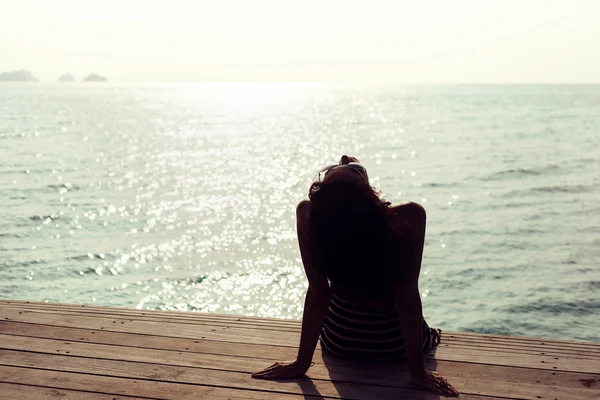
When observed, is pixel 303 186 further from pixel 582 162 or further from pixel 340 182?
pixel 340 182

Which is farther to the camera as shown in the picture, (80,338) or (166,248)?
(166,248)

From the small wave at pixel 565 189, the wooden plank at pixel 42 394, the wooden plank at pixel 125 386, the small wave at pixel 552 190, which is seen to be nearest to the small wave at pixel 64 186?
the small wave at pixel 552 190

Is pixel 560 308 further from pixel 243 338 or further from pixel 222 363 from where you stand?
pixel 222 363

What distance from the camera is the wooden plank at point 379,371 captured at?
3906 mm

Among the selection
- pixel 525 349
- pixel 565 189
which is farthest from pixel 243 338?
pixel 565 189

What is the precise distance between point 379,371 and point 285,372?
24.5 inches

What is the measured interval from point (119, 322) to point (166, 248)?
40.4ft

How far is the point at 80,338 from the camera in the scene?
4.86m

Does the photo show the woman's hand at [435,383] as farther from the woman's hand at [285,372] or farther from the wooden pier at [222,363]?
the woman's hand at [285,372]

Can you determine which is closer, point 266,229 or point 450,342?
point 450,342

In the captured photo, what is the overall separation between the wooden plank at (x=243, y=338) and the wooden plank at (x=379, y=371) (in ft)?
0.42

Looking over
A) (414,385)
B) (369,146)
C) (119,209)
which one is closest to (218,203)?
(119,209)

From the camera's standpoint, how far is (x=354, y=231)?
11.7 ft

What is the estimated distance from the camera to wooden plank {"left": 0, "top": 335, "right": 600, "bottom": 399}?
3.91 meters
